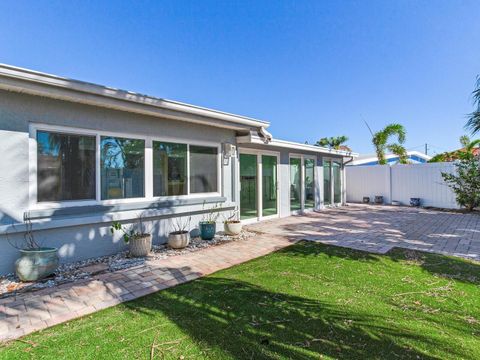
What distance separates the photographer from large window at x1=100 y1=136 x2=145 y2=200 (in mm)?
6012

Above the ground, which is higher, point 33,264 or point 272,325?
point 33,264

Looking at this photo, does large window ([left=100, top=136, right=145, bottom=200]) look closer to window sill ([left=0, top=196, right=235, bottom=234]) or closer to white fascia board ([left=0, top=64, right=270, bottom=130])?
window sill ([left=0, top=196, right=235, bottom=234])

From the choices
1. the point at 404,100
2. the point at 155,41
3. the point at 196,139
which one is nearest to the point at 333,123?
the point at 404,100

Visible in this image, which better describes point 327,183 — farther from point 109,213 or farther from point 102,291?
point 102,291

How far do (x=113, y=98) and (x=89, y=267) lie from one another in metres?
3.53

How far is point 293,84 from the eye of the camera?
55.7ft

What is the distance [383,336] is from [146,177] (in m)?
5.74

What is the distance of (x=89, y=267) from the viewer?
5320 millimetres

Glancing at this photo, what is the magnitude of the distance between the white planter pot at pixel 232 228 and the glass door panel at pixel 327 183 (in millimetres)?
8491

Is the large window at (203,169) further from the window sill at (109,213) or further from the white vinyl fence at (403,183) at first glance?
the white vinyl fence at (403,183)

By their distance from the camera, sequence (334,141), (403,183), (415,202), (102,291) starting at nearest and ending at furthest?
1. (102,291)
2. (415,202)
3. (403,183)
4. (334,141)

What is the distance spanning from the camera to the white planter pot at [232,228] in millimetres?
7898

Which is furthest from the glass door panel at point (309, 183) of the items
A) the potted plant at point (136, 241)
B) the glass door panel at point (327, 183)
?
the potted plant at point (136, 241)

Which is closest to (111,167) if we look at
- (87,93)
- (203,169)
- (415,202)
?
(87,93)
